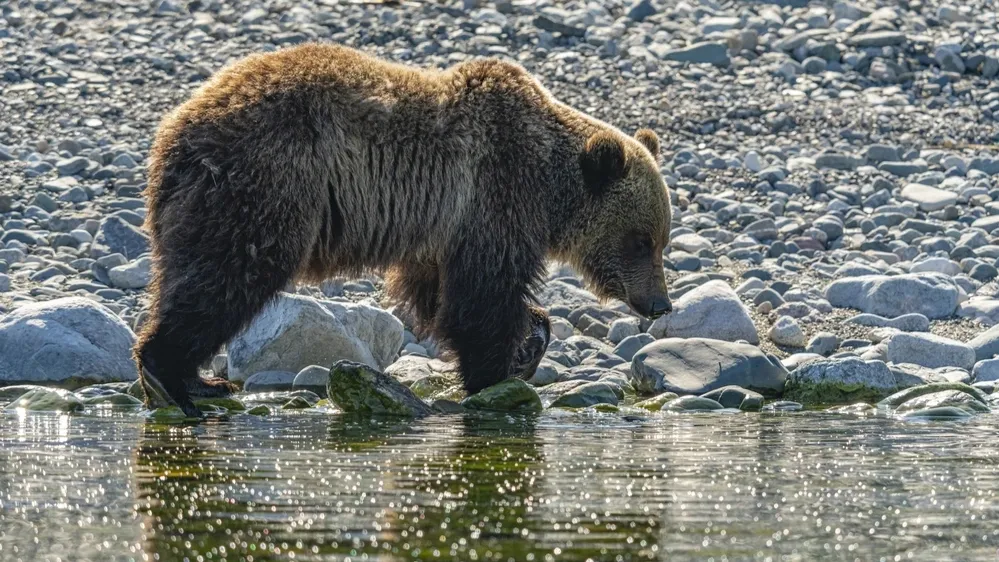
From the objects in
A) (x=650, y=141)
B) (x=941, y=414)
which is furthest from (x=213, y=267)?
(x=941, y=414)

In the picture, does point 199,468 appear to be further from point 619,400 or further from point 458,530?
point 619,400

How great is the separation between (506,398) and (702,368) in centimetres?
125

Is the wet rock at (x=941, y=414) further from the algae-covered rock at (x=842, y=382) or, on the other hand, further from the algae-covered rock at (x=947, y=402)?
the algae-covered rock at (x=842, y=382)

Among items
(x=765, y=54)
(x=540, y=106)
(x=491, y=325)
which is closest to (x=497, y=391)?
(x=491, y=325)

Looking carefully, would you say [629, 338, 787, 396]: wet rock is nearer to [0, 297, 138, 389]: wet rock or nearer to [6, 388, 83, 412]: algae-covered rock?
[0, 297, 138, 389]: wet rock

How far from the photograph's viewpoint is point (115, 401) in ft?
24.2

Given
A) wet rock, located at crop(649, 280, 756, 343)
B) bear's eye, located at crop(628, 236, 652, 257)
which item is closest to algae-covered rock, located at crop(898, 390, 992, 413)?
bear's eye, located at crop(628, 236, 652, 257)

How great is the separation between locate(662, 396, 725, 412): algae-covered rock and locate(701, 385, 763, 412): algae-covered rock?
0.35 ft

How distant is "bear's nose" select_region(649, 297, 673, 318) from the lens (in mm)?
8219

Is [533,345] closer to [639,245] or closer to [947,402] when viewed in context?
[639,245]

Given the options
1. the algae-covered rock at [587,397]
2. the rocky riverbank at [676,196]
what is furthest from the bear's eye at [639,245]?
the algae-covered rock at [587,397]

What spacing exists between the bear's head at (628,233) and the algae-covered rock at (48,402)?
2.73 metres

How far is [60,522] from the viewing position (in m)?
4.27

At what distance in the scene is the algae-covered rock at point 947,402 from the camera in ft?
23.7
